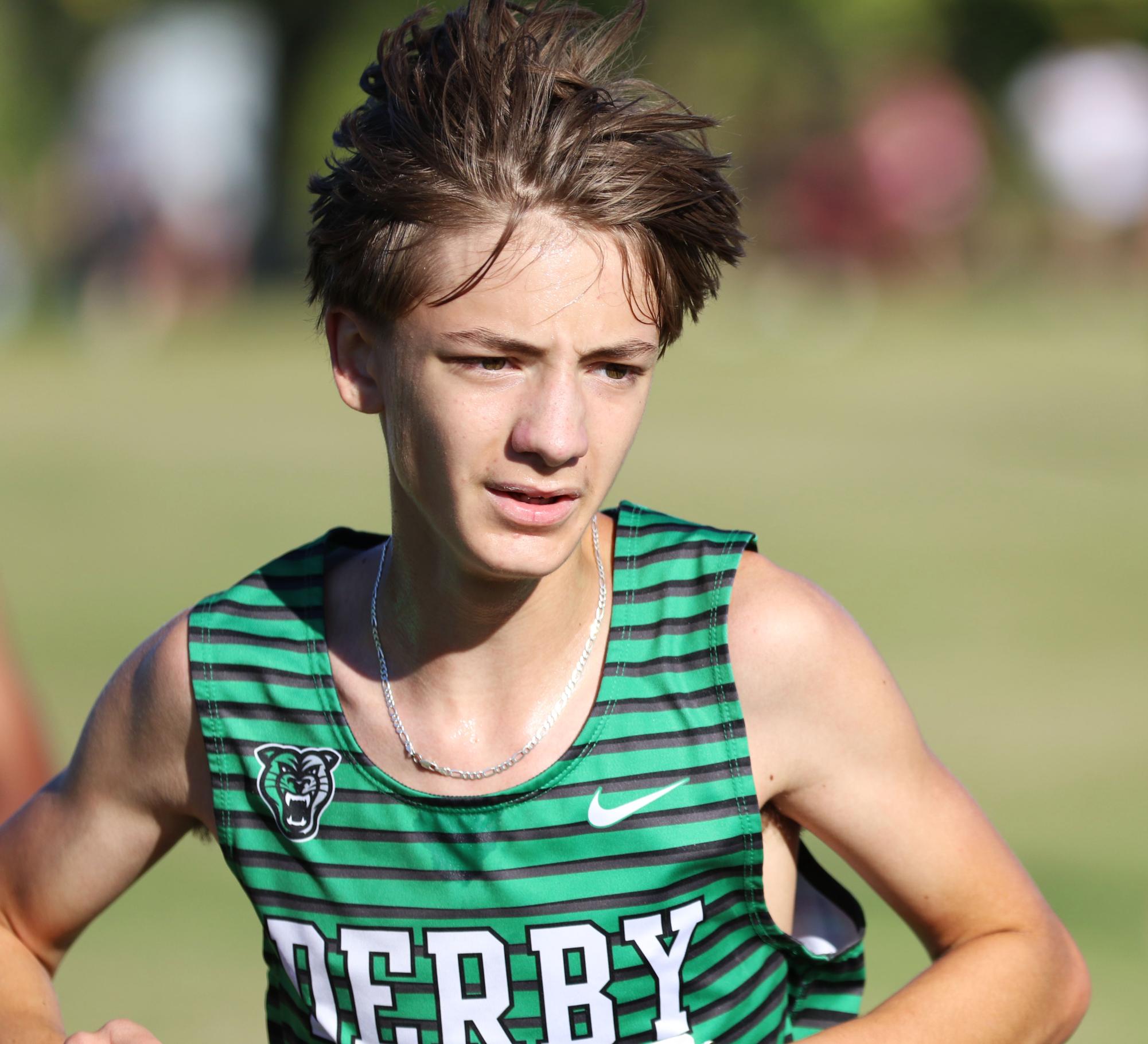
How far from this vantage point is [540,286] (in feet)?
8.02

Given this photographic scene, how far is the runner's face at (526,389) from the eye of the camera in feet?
8.02

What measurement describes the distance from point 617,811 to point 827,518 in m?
9.90

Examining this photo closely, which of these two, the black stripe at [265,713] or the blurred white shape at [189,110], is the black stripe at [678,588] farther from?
the blurred white shape at [189,110]

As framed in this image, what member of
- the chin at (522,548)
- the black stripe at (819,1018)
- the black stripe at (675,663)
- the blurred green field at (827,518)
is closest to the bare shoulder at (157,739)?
the chin at (522,548)

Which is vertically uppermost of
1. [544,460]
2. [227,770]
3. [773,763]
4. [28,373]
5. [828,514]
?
[544,460]

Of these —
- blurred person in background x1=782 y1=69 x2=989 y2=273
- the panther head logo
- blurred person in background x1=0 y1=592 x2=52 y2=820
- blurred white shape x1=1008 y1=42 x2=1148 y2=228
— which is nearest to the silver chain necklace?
the panther head logo

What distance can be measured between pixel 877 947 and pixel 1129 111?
24967 mm

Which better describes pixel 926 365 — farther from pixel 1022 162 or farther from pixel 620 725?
pixel 620 725

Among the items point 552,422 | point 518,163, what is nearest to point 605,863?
point 552,422

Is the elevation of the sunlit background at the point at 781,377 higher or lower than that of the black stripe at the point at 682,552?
lower

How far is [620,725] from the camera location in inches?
104

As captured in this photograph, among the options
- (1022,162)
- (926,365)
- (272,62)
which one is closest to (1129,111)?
(1022,162)

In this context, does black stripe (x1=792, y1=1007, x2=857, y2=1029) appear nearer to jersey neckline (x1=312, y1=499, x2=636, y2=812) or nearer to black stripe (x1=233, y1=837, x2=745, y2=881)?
black stripe (x1=233, y1=837, x2=745, y2=881)

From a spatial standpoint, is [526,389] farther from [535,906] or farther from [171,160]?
[171,160]
